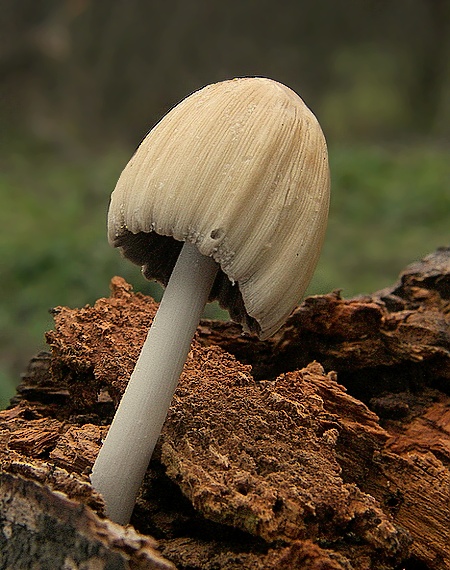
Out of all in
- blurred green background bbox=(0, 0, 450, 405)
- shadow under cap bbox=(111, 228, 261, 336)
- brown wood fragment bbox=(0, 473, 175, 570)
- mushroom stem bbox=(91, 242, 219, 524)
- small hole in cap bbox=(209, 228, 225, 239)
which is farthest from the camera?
blurred green background bbox=(0, 0, 450, 405)

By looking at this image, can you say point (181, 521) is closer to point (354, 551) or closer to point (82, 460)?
point (82, 460)

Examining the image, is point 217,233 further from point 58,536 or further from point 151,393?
point 58,536

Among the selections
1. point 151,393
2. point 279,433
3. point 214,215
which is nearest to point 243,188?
point 214,215

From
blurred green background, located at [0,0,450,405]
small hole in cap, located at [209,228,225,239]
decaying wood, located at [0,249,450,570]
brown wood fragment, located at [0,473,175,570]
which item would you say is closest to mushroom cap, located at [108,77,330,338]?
small hole in cap, located at [209,228,225,239]

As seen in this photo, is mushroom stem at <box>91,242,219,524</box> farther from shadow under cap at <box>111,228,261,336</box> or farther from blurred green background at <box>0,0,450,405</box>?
blurred green background at <box>0,0,450,405</box>

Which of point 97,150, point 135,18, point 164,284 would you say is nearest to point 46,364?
point 164,284

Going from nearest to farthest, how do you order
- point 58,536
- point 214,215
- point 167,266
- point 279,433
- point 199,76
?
point 58,536 < point 214,215 < point 279,433 < point 167,266 < point 199,76

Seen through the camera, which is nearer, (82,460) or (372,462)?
(82,460)
